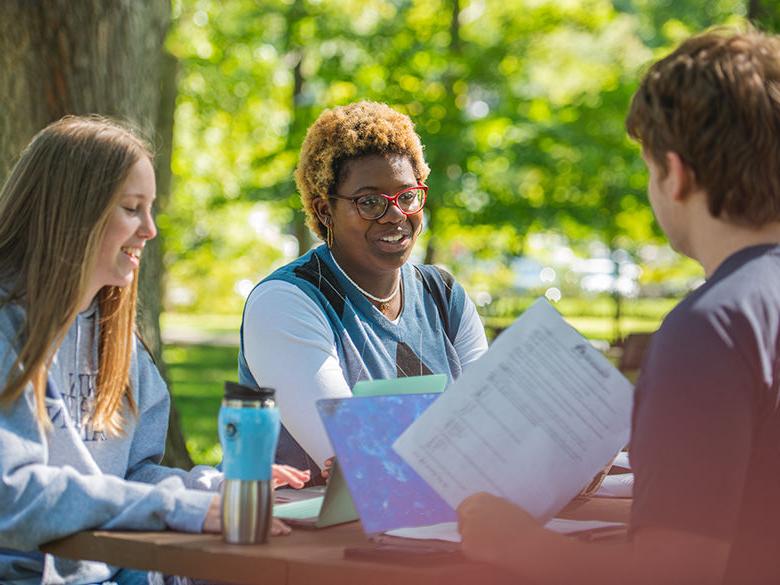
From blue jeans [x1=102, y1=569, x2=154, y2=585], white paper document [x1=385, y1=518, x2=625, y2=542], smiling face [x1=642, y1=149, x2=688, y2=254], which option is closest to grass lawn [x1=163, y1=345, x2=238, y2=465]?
blue jeans [x1=102, y1=569, x2=154, y2=585]

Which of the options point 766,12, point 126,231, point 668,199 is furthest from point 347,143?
point 766,12

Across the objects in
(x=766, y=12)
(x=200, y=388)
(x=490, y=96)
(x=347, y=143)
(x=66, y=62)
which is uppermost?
(x=766, y=12)

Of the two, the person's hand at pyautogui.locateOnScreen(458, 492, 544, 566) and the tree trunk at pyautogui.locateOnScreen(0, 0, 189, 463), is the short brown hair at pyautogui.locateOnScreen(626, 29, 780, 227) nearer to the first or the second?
the person's hand at pyautogui.locateOnScreen(458, 492, 544, 566)

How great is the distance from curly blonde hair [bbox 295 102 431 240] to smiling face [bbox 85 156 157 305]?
3.77 feet

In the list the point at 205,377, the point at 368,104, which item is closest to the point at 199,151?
the point at 205,377

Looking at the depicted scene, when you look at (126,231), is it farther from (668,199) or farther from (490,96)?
(490,96)

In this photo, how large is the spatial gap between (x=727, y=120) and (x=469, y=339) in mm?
2033

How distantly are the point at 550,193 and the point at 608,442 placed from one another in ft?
35.3

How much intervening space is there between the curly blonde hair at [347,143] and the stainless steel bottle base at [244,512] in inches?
68.5

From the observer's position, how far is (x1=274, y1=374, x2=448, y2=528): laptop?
7.77ft

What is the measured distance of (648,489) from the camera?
1770 mm

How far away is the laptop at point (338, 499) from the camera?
2367mm

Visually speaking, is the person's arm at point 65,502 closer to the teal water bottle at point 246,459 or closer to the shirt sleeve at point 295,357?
the teal water bottle at point 246,459

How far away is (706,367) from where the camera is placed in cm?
173
